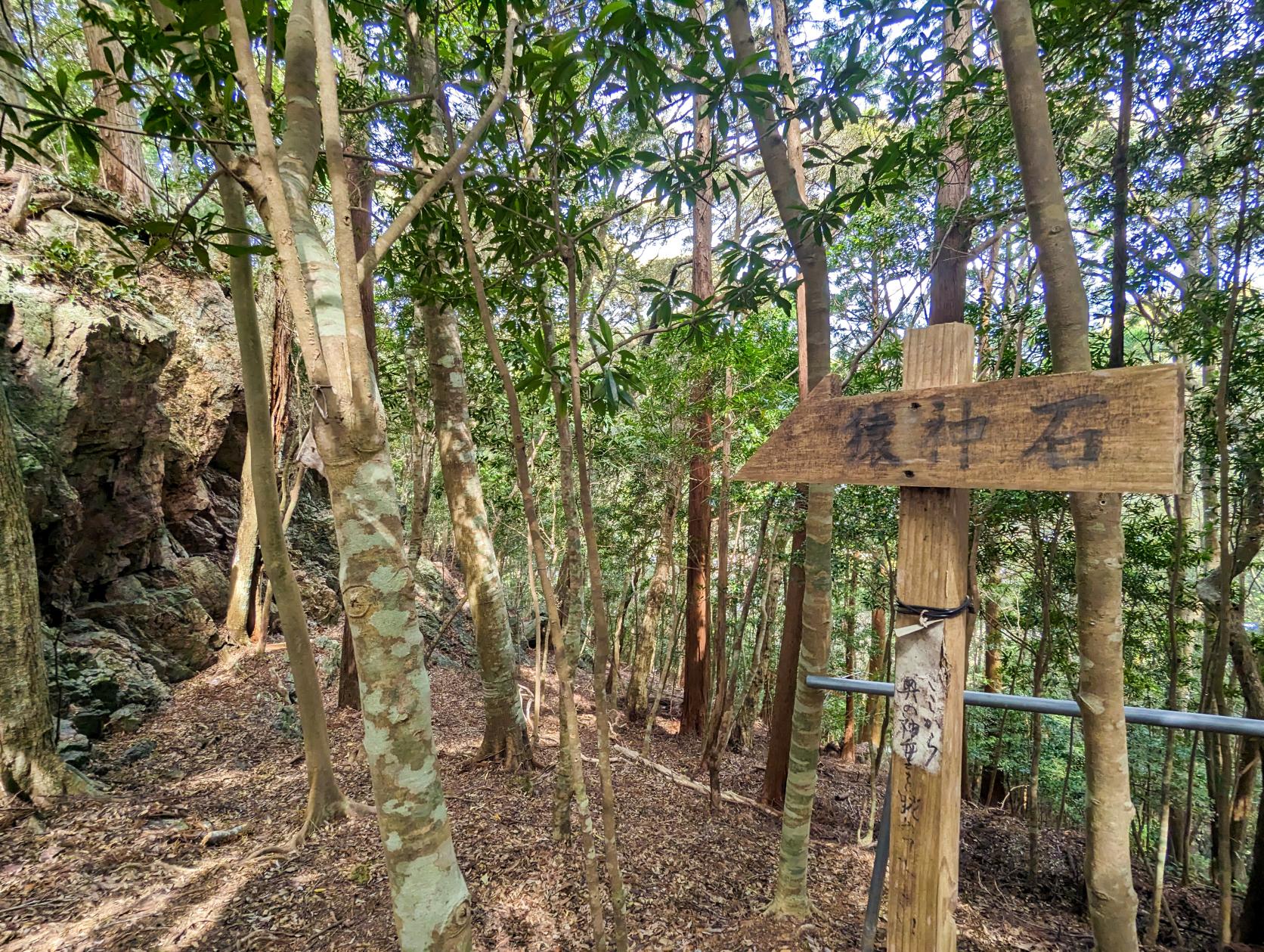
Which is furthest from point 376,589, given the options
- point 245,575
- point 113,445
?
point 245,575

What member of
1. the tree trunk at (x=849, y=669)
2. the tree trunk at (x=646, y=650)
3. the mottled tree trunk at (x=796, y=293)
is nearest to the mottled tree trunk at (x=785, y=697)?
the mottled tree trunk at (x=796, y=293)

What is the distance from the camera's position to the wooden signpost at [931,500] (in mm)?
1224

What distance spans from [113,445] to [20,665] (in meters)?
3.01

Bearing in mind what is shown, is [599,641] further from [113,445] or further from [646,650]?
[646,650]

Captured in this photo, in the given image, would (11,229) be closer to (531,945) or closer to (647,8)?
(647,8)

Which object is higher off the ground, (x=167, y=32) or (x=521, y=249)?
(x=167, y=32)

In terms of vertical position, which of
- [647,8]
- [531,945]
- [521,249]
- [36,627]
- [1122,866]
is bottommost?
[531,945]

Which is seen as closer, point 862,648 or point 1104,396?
point 1104,396

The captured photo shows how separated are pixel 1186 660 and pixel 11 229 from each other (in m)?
13.4

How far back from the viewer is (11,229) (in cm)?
484

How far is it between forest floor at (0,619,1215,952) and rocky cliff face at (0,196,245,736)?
2.44 ft

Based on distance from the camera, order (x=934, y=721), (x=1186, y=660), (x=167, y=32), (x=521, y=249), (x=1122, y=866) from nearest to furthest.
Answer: (x=934, y=721) < (x=1122, y=866) < (x=167, y=32) < (x=521, y=249) < (x=1186, y=660)

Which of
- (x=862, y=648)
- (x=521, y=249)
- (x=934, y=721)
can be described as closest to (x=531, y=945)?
(x=934, y=721)

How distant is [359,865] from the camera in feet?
10.1
